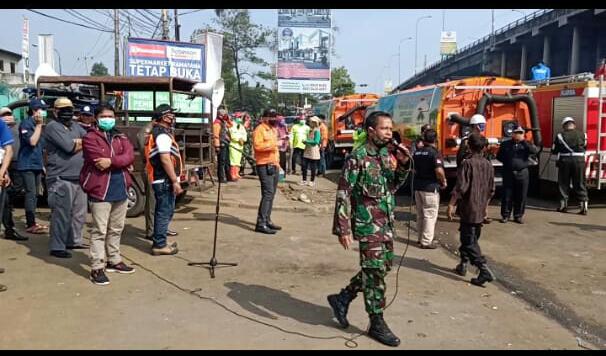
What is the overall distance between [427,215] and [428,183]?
0.46 metres

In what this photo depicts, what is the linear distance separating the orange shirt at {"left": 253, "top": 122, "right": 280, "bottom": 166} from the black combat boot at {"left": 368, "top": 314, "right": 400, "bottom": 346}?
4018mm

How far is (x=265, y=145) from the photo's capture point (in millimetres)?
7652

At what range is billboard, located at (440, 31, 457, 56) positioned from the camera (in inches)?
2427

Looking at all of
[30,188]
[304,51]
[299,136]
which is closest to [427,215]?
[30,188]

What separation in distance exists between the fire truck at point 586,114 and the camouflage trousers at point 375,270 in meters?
8.02

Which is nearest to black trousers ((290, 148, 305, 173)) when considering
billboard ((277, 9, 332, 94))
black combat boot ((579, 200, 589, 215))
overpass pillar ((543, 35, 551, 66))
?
black combat boot ((579, 200, 589, 215))

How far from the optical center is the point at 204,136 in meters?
10.2

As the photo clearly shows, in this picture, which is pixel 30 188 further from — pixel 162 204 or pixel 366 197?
pixel 366 197

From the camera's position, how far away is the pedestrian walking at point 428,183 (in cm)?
733

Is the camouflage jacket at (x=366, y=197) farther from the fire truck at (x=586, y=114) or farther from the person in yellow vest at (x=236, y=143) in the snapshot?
the person in yellow vest at (x=236, y=143)

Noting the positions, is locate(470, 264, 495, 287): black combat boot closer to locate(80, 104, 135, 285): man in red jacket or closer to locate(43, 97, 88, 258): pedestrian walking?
locate(80, 104, 135, 285): man in red jacket

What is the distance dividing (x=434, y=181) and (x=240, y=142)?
7.33 meters

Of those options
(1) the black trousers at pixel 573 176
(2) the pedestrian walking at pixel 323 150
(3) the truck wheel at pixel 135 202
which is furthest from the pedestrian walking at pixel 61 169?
(2) the pedestrian walking at pixel 323 150

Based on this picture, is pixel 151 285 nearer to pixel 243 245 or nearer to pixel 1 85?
pixel 243 245
